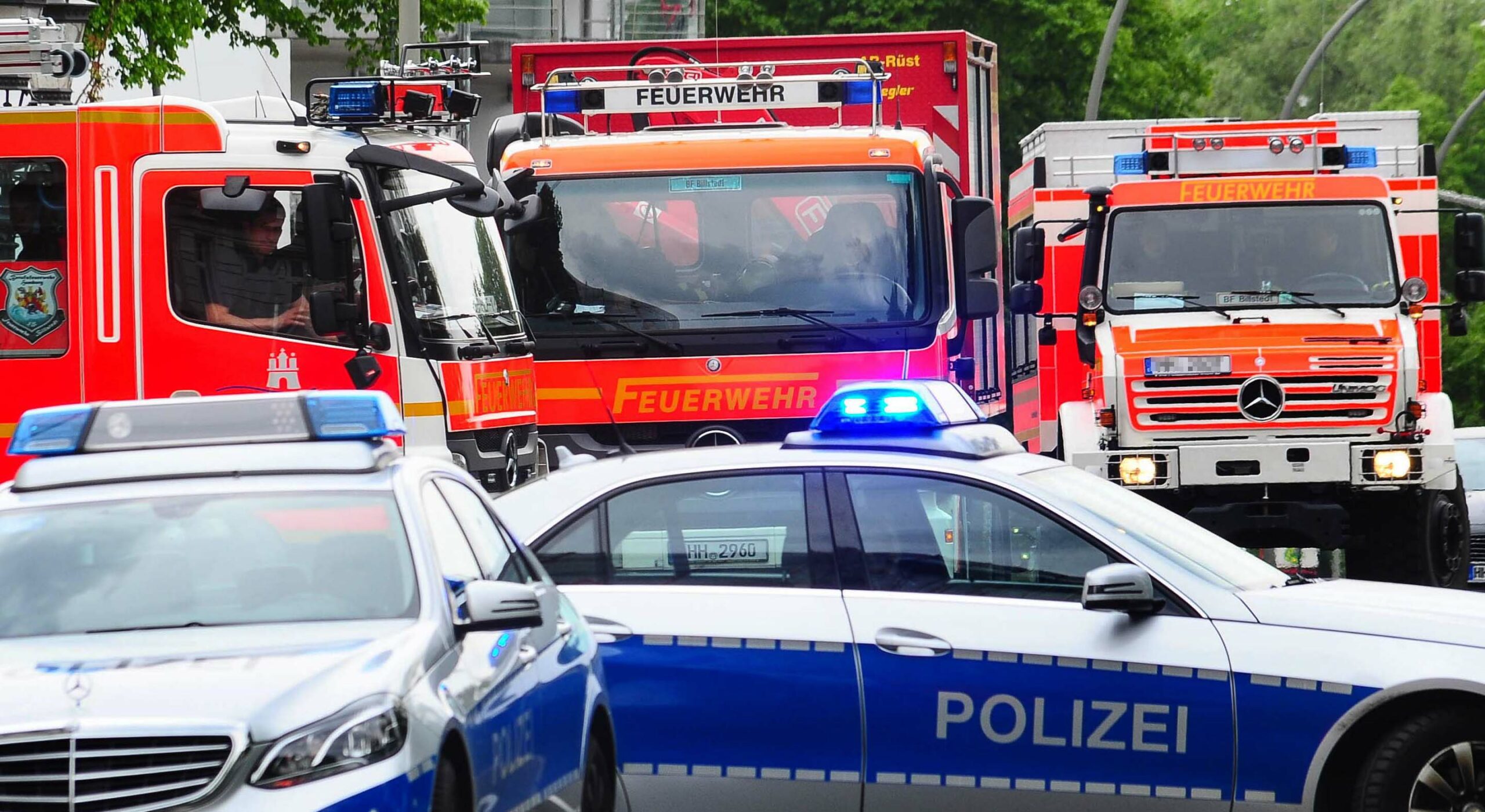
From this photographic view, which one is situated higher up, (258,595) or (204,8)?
(204,8)

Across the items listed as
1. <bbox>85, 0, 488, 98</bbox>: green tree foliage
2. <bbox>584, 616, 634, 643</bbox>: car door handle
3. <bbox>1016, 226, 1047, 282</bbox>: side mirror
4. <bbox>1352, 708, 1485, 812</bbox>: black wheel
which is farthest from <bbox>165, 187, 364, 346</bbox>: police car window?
<bbox>1352, 708, 1485, 812</bbox>: black wheel

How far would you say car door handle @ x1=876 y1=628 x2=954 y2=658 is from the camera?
6.82m

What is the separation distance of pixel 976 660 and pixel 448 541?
1681 mm

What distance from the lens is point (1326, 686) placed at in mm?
6754

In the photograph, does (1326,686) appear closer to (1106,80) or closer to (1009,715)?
(1009,715)

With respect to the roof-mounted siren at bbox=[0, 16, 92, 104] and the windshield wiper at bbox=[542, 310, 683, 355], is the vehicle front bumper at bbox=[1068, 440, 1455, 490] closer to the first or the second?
the windshield wiper at bbox=[542, 310, 683, 355]

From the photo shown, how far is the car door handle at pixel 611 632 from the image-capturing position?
22.7 feet

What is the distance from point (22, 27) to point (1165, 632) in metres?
8.39

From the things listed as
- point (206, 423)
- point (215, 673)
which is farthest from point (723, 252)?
point (215, 673)

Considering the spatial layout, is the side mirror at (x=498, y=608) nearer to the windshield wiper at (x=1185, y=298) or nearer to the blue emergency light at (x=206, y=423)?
the blue emergency light at (x=206, y=423)

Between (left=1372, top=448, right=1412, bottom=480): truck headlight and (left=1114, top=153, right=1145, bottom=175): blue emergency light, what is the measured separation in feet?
8.21

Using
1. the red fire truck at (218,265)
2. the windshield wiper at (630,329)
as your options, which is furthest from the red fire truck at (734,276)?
the red fire truck at (218,265)

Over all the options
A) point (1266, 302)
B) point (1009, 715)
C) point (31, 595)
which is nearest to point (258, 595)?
point (31, 595)

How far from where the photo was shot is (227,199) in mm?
12180
